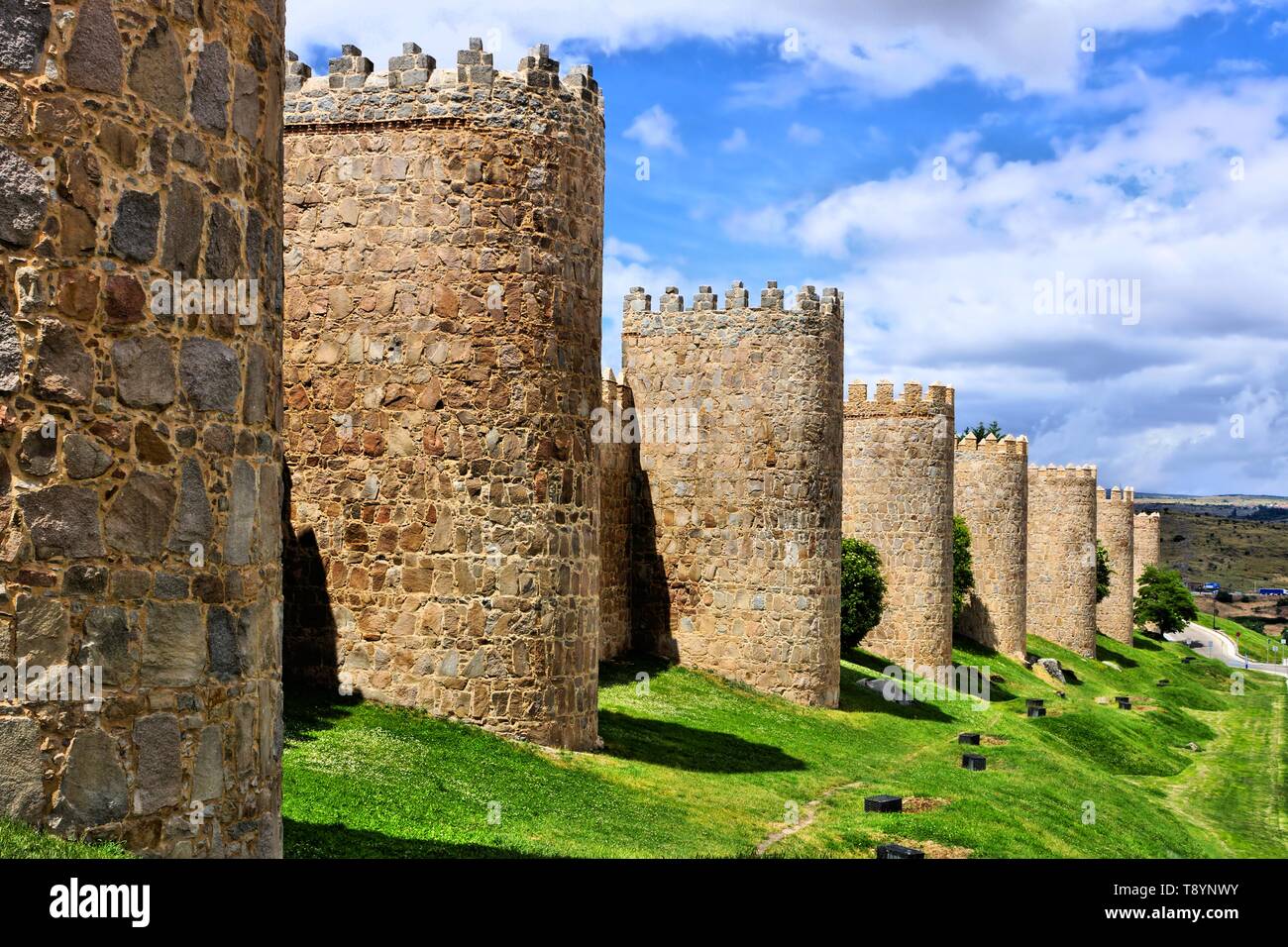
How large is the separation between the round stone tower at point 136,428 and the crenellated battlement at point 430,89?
336 inches

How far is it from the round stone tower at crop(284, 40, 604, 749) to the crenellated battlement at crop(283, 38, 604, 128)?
0.09 ft

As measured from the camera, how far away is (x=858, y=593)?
34.2m

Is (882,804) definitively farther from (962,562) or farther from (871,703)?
(962,562)

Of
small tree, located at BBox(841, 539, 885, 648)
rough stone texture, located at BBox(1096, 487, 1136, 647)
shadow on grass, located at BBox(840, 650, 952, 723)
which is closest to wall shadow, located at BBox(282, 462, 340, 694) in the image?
shadow on grass, located at BBox(840, 650, 952, 723)

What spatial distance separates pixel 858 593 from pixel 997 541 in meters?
13.8

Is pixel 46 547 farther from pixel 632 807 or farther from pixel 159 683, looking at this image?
pixel 632 807

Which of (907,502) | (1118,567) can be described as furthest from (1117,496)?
(907,502)

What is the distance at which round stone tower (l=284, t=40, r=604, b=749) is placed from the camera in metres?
15.3

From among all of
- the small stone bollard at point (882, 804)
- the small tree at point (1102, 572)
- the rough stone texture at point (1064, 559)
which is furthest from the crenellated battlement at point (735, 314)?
the small tree at point (1102, 572)

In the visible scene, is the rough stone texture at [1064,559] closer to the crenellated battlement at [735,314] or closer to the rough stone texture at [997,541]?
the rough stone texture at [997,541]

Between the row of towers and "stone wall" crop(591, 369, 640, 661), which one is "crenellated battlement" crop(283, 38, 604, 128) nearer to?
the row of towers

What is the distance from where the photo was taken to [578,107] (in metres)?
16.0
